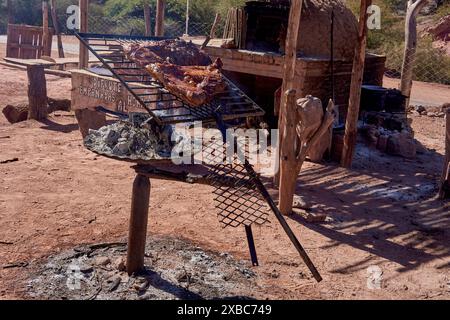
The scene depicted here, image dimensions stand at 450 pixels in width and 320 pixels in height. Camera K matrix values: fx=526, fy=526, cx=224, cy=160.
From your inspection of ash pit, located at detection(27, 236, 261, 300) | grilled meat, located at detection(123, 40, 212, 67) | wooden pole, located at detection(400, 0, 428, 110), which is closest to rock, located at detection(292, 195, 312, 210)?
ash pit, located at detection(27, 236, 261, 300)

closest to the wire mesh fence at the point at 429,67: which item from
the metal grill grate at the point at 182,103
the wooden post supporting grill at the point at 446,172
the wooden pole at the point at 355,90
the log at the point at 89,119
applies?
the wooden pole at the point at 355,90

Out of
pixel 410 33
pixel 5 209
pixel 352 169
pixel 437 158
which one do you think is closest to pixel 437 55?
pixel 410 33

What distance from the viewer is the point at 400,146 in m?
9.33

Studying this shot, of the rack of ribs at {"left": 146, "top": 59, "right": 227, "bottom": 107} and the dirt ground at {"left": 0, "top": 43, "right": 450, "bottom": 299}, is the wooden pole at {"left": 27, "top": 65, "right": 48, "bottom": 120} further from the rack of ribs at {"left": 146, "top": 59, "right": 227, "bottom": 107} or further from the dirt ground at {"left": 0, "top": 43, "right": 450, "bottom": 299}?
the rack of ribs at {"left": 146, "top": 59, "right": 227, "bottom": 107}

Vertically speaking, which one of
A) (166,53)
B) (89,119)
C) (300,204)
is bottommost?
(300,204)

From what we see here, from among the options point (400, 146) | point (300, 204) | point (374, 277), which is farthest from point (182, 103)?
point (400, 146)

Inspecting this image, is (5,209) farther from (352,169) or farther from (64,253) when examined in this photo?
(352,169)

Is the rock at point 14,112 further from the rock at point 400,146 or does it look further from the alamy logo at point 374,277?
the alamy logo at point 374,277

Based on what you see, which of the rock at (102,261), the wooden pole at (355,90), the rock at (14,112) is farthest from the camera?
the rock at (14,112)

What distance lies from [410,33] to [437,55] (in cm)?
813

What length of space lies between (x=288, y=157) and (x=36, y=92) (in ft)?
19.8

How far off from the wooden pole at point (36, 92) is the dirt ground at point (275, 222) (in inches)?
54.0

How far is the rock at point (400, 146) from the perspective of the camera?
30.6 feet

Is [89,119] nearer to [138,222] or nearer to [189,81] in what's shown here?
[138,222]
